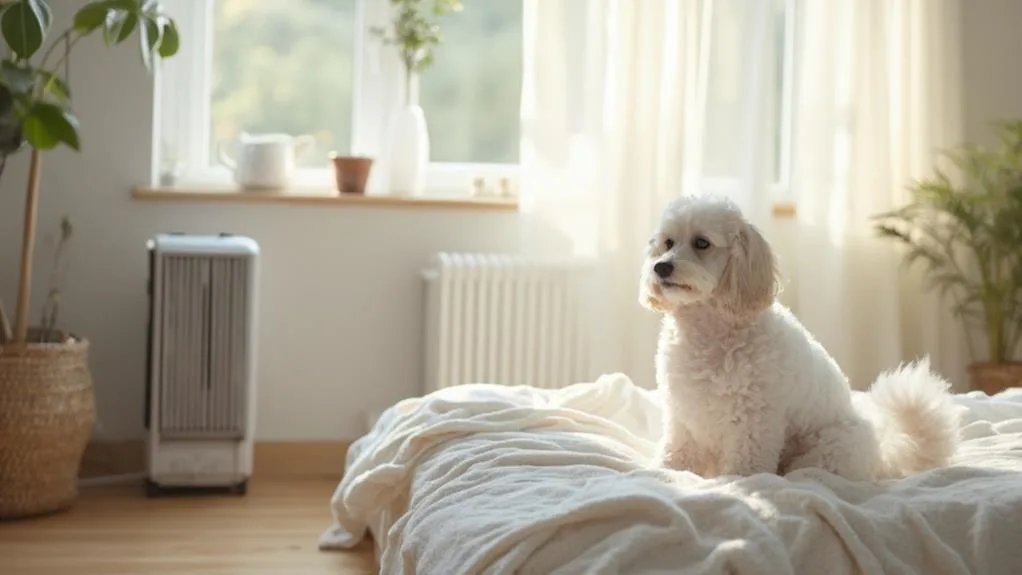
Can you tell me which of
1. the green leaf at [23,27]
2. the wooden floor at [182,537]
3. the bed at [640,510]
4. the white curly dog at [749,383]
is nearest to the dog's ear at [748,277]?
the white curly dog at [749,383]

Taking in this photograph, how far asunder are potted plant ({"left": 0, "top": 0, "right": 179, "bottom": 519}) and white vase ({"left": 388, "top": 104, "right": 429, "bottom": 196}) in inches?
31.0

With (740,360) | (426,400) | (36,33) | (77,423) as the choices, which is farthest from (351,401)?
(740,360)

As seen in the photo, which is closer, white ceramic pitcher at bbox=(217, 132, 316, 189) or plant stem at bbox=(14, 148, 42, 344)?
plant stem at bbox=(14, 148, 42, 344)

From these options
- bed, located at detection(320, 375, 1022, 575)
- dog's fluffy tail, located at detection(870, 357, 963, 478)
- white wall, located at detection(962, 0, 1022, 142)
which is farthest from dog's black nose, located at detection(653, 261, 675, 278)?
white wall, located at detection(962, 0, 1022, 142)

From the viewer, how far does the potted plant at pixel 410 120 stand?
165 inches

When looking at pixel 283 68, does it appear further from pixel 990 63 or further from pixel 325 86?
pixel 990 63

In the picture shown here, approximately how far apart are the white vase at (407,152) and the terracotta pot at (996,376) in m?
1.74

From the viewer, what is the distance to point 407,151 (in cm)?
421

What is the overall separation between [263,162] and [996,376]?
2210 mm

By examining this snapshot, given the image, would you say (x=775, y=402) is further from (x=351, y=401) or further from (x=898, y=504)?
(x=351, y=401)

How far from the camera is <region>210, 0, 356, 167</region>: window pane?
4293mm

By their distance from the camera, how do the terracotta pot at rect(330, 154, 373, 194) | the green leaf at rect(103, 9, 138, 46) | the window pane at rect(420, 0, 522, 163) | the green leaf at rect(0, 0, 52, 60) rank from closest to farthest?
the green leaf at rect(0, 0, 52, 60)
the green leaf at rect(103, 9, 138, 46)
the terracotta pot at rect(330, 154, 373, 194)
the window pane at rect(420, 0, 522, 163)

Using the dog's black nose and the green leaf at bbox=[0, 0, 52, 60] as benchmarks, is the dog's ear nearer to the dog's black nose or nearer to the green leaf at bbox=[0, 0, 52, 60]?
the dog's black nose

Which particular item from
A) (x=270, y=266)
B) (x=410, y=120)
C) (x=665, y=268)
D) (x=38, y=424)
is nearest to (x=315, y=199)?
(x=270, y=266)
